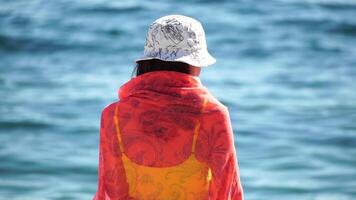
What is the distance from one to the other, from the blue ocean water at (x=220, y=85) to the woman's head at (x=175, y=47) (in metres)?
4.93

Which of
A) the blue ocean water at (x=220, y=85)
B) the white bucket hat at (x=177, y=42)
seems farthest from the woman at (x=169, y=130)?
the blue ocean water at (x=220, y=85)

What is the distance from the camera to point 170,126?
9.25 ft

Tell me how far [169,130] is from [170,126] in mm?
12

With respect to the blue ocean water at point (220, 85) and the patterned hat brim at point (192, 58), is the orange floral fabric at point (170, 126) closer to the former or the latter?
the patterned hat brim at point (192, 58)

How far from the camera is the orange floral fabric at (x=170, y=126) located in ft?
9.21

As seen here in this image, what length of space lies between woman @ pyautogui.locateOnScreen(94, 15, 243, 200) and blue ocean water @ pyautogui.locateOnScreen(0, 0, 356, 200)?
4901 millimetres

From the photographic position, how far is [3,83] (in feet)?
35.3

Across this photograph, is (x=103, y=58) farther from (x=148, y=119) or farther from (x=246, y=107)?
(x=148, y=119)

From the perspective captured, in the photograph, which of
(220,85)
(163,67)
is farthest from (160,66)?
(220,85)

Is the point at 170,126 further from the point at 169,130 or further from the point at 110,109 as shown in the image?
the point at 110,109

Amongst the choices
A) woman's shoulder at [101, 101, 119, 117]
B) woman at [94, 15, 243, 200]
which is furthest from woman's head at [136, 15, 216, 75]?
woman's shoulder at [101, 101, 119, 117]

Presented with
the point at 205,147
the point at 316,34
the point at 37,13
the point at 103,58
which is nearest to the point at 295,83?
the point at 316,34

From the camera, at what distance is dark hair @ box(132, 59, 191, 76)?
2871 millimetres

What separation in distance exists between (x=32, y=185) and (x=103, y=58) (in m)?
3.55
